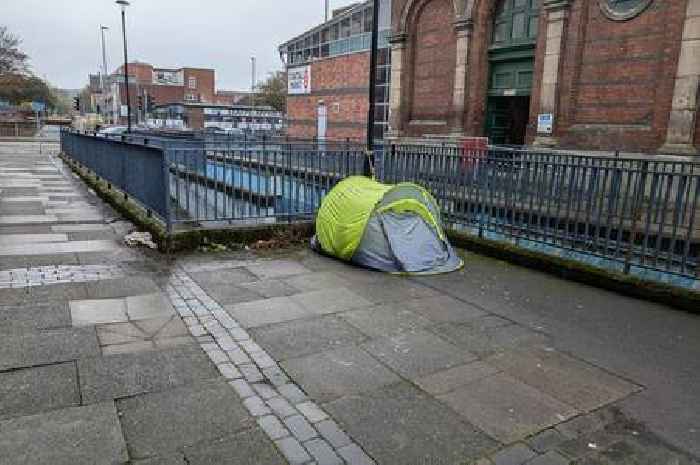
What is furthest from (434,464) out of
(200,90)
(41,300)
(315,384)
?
(200,90)

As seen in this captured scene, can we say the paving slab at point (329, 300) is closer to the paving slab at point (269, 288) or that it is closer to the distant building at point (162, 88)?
the paving slab at point (269, 288)

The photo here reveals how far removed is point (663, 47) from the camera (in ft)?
41.5

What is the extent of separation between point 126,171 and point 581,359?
9161mm

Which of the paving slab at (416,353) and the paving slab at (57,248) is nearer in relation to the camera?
the paving slab at (416,353)

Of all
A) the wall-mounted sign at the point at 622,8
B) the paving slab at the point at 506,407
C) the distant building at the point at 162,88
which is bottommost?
the paving slab at the point at 506,407

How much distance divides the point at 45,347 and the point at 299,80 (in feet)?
121

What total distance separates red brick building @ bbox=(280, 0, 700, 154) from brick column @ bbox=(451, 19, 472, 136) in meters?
0.04

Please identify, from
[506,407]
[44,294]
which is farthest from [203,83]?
[506,407]

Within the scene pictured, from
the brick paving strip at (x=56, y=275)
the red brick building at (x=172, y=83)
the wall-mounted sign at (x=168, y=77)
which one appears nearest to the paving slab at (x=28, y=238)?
the brick paving strip at (x=56, y=275)

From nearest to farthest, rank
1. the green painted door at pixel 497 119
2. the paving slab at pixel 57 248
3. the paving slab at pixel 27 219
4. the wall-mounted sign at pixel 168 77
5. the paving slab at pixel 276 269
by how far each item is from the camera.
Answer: the paving slab at pixel 276 269 < the paving slab at pixel 57 248 < the paving slab at pixel 27 219 < the green painted door at pixel 497 119 < the wall-mounted sign at pixel 168 77

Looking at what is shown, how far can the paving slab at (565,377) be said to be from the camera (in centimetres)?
370

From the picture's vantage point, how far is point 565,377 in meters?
4.01

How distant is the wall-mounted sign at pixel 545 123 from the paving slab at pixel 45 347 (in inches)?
556

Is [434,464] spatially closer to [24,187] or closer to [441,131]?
[24,187]
